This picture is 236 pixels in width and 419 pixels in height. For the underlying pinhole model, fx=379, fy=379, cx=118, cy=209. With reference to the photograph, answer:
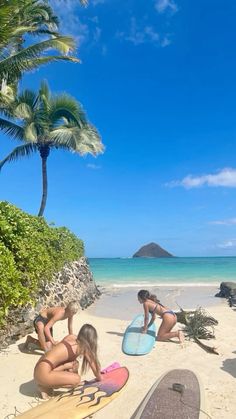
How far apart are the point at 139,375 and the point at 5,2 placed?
36.2ft

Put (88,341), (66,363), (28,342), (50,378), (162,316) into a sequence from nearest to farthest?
(88,341), (50,378), (66,363), (28,342), (162,316)

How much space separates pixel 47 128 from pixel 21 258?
48.0 feet

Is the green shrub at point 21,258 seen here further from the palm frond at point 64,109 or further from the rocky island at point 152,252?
the rocky island at point 152,252

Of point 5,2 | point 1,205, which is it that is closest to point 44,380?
point 1,205

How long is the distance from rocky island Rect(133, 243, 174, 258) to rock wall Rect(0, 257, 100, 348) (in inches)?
5080

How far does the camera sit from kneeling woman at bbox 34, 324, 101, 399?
18.9ft

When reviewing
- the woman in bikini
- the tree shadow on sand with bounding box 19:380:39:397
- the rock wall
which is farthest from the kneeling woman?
the woman in bikini

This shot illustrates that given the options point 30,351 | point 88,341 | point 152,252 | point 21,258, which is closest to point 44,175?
point 21,258

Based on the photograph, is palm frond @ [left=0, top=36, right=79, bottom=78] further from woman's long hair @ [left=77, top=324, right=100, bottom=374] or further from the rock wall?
woman's long hair @ [left=77, top=324, right=100, bottom=374]

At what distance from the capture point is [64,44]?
15547mm

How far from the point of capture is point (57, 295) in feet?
40.0

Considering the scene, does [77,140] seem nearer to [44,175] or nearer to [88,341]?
[44,175]

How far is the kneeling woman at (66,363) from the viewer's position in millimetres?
5746

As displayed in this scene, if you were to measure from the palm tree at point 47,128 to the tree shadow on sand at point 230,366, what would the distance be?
52.7 ft
